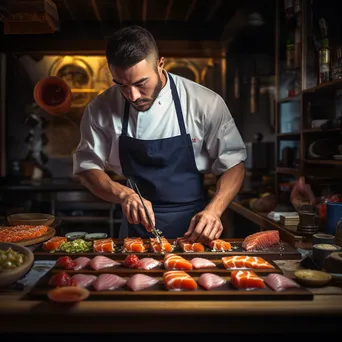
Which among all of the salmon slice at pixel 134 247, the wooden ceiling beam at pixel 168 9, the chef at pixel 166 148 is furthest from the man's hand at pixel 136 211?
the wooden ceiling beam at pixel 168 9

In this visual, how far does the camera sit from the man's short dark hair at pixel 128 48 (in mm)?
2385

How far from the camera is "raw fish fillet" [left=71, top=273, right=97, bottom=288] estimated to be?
1706 mm

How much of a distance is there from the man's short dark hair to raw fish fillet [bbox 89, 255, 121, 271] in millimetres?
1050

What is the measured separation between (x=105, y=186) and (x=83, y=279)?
3.16 ft

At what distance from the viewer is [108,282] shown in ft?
5.54

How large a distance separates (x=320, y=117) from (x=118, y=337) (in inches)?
123

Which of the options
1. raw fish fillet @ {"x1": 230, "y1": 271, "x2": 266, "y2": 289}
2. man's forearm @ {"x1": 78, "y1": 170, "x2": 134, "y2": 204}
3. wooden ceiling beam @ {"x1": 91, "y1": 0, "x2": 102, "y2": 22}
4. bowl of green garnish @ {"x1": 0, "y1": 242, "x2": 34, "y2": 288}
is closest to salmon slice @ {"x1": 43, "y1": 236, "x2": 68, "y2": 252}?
bowl of green garnish @ {"x1": 0, "y1": 242, "x2": 34, "y2": 288}

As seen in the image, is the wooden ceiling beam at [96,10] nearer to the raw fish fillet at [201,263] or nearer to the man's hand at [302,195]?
the man's hand at [302,195]

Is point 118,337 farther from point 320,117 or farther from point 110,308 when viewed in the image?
point 320,117

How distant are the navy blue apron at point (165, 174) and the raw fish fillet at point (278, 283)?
1163 millimetres

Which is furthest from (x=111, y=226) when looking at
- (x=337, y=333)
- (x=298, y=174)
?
(x=337, y=333)

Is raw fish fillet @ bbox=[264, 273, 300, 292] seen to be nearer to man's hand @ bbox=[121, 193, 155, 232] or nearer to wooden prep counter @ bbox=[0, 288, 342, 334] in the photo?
wooden prep counter @ bbox=[0, 288, 342, 334]

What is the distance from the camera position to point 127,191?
2469 millimetres

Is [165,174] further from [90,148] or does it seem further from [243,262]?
[243,262]
